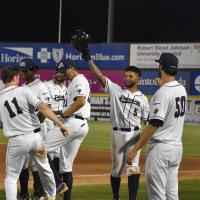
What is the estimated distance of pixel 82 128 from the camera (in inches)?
423

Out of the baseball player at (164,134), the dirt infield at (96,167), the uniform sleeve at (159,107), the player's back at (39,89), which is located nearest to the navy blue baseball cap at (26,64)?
the player's back at (39,89)

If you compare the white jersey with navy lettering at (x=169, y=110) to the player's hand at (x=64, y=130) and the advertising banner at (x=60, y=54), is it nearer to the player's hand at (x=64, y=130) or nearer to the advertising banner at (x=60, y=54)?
the player's hand at (x=64, y=130)

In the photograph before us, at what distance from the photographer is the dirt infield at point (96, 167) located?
47.0 feet

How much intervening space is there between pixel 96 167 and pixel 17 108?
25.1 feet

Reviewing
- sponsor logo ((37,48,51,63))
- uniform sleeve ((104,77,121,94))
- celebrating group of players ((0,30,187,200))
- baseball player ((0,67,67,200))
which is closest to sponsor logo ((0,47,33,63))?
sponsor logo ((37,48,51,63))

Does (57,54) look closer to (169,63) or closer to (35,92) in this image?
(35,92)

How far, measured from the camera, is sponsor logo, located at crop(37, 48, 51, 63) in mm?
36500

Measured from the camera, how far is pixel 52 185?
991 centimetres

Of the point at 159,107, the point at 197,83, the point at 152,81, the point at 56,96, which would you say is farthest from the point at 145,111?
the point at 152,81

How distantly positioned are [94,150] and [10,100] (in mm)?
12035

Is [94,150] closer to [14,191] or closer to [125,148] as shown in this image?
[125,148]

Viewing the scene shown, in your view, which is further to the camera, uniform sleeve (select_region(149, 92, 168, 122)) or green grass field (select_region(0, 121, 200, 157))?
green grass field (select_region(0, 121, 200, 157))

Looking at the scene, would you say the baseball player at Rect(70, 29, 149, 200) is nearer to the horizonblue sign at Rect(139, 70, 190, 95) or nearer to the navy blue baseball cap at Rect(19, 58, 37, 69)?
the navy blue baseball cap at Rect(19, 58, 37, 69)
